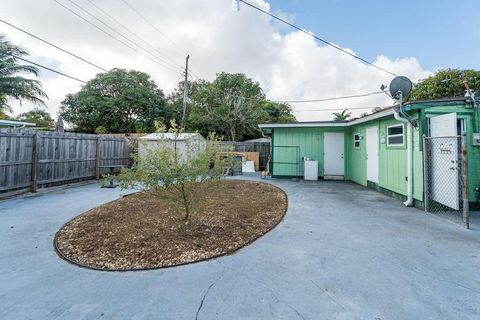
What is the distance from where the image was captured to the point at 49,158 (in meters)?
7.57

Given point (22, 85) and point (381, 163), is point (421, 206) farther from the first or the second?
point (22, 85)

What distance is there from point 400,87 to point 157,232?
240 inches

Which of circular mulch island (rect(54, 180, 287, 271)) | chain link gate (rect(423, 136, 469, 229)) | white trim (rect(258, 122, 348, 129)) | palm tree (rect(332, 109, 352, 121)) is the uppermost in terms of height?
palm tree (rect(332, 109, 352, 121))

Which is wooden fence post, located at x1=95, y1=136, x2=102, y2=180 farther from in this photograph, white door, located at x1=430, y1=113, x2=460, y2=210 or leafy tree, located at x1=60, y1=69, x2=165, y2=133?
leafy tree, located at x1=60, y1=69, x2=165, y2=133

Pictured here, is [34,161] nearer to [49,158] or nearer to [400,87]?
[49,158]

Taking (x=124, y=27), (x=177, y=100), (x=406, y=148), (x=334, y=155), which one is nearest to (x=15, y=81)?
(x=124, y=27)

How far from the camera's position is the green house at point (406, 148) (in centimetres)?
480

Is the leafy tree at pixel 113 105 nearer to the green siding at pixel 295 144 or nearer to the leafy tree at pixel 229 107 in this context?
the leafy tree at pixel 229 107

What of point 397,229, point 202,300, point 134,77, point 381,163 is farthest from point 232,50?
point 134,77

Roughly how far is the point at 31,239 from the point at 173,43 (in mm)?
12962

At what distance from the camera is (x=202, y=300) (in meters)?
2.16

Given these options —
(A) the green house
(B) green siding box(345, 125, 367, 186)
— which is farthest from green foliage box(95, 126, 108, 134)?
(B) green siding box(345, 125, 367, 186)

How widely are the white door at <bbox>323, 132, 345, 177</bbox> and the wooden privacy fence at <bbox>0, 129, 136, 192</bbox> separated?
7.78 m

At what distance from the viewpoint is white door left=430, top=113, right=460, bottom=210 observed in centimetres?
451
